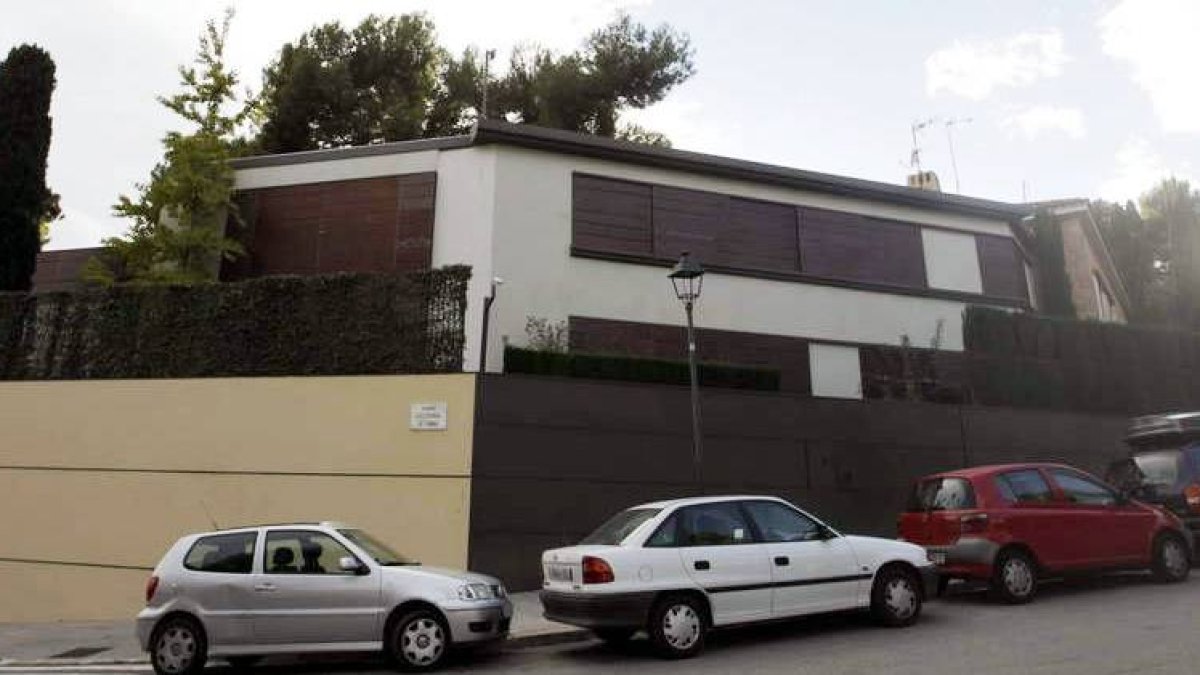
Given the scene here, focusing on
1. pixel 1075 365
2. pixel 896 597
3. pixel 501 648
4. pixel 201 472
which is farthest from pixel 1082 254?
pixel 201 472

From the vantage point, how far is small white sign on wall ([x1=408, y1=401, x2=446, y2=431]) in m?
11.2

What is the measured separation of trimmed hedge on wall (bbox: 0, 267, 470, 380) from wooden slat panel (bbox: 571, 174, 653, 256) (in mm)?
3208

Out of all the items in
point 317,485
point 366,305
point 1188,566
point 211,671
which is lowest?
point 211,671

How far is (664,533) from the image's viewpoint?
295 inches

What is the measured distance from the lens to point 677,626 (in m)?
7.18

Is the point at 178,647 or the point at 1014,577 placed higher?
the point at 1014,577

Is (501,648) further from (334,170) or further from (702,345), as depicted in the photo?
(334,170)

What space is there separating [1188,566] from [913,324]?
23.8 feet

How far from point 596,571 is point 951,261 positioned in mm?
13456

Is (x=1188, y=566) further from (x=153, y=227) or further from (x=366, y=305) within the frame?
(x=153, y=227)

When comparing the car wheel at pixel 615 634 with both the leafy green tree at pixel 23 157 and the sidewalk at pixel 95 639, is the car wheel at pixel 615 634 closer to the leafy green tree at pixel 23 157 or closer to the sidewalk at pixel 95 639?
the sidewalk at pixel 95 639

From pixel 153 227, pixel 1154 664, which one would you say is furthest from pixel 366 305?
pixel 1154 664

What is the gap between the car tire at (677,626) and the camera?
23.4 feet

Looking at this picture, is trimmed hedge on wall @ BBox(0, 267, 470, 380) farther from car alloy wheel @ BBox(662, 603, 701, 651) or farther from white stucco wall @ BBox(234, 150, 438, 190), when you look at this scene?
car alloy wheel @ BBox(662, 603, 701, 651)
